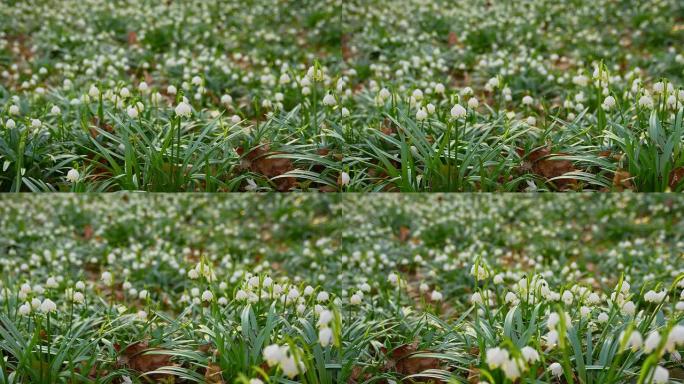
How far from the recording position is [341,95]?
425 centimetres

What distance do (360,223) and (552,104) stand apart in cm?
169

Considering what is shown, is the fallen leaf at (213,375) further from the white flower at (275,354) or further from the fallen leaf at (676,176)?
the fallen leaf at (676,176)

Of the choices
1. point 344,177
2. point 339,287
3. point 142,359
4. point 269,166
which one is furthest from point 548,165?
point 142,359

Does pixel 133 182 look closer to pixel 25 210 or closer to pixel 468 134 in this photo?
pixel 468 134

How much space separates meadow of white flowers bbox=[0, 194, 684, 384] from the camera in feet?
8.97

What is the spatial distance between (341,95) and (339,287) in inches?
49.6

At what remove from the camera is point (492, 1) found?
5785 mm

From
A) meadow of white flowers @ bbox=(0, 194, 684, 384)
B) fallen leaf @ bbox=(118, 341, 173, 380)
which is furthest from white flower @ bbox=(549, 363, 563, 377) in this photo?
fallen leaf @ bbox=(118, 341, 173, 380)

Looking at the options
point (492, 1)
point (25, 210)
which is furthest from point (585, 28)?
point (25, 210)

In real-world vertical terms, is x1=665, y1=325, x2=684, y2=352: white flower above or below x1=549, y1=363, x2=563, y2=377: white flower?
above

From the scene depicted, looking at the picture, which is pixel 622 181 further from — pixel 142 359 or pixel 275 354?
pixel 142 359

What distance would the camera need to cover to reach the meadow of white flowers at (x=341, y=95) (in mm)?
3227

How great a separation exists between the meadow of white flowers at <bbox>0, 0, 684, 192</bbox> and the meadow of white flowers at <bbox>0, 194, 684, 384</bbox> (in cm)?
57

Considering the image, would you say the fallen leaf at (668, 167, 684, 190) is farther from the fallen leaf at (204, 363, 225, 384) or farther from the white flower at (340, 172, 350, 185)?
the fallen leaf at (204, 363, 225, 384)
